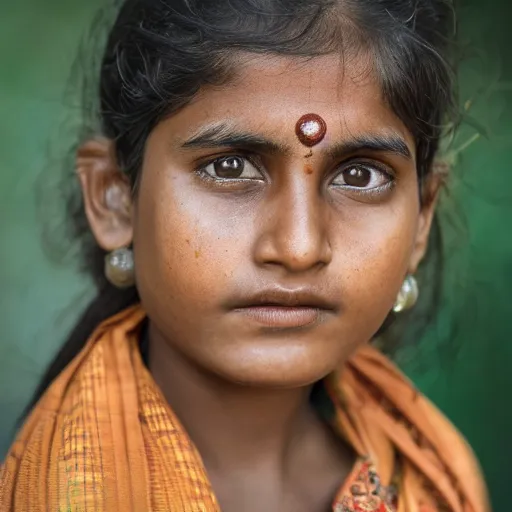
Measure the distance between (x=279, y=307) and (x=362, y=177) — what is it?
0.24 meters

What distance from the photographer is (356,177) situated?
3.83 ft

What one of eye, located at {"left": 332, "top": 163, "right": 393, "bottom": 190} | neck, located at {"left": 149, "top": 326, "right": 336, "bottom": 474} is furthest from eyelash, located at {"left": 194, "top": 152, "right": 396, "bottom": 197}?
neck, located at {"left": 149, "top": 326, "right": 336, "bottom": 474}

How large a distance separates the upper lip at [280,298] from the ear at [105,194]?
29cm

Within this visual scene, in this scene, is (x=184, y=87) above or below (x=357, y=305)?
above

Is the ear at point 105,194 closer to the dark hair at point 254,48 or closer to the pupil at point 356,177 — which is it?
the dark hair at point 254,48

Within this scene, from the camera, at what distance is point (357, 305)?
113 cm

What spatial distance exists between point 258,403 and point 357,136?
1.49 ft

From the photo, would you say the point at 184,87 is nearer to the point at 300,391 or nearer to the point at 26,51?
the point at 300,391

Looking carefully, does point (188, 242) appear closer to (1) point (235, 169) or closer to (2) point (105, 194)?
Answer: (1) point (235, 169)

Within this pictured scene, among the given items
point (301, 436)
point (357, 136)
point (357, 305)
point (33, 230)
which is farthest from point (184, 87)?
point (33, 230)

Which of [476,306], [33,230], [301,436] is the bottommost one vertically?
[301,436]

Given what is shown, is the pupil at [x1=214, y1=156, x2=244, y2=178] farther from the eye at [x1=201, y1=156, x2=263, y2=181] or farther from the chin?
the chin

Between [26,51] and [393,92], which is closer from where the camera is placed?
[393,92]

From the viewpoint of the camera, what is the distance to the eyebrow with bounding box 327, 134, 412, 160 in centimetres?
110
